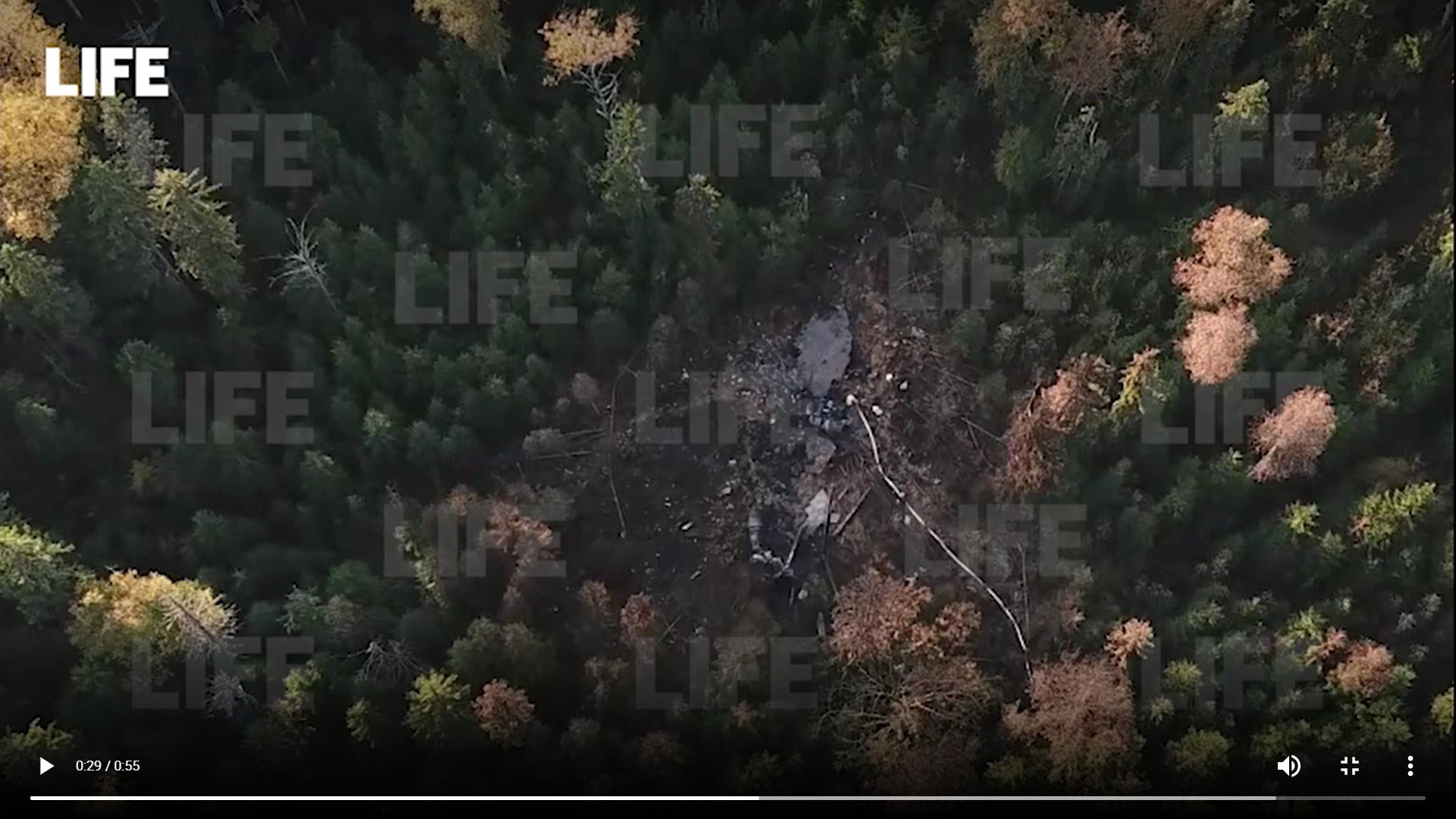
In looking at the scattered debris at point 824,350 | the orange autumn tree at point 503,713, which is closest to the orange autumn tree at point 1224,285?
the scattered debris at point 824,350

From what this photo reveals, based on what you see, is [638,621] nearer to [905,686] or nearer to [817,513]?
[817,513]

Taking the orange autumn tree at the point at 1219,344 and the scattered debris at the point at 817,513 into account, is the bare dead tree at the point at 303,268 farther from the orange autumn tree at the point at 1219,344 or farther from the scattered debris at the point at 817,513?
the orange autumn tree at the point at 1219,344

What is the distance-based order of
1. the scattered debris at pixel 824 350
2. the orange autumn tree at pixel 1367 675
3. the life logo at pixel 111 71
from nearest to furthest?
1. the orange autumn tree at pixel 1367 675
2. the life logo at pixel 111 71
3. the scattered debris at pixel 824 350

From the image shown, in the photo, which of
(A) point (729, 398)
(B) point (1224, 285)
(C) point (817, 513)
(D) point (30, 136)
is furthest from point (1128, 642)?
(D) point (30, 136)

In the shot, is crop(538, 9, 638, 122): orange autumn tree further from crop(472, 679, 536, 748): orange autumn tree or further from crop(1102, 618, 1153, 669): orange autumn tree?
crop(1102, 618, 1153, 669): orange autumn tree

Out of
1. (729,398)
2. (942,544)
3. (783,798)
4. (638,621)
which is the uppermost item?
(729,398)

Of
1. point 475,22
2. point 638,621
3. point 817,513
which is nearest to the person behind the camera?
point 638,621

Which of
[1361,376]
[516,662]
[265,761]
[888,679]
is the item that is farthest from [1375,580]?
[265,761]
